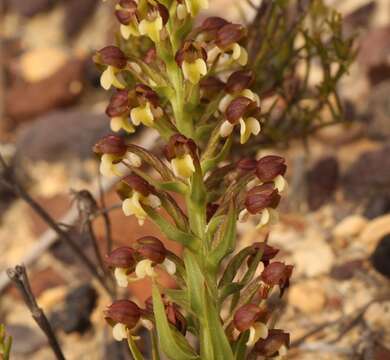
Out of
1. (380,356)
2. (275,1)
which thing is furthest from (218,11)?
(380,356)

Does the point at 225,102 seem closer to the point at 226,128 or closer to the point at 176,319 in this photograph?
the point at 226,128

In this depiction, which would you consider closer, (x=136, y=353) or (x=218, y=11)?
(x=136, y=353)

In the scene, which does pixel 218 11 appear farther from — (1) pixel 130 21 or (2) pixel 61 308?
(1) pixel 130 21

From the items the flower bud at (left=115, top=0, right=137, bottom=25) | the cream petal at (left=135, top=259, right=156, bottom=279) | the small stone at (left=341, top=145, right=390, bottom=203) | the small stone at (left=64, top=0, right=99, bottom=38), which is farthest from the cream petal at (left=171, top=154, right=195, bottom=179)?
the small stone at (left=64, top=0, right=99, bottom=38)

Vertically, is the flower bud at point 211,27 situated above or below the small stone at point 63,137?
above

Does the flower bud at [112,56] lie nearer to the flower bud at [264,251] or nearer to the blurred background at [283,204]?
the flower bud at [264,251]

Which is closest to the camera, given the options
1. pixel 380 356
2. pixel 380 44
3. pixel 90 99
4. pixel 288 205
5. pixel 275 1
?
pixel 380 356

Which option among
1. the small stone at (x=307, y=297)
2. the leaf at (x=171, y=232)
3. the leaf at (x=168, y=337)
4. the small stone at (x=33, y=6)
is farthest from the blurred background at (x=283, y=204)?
the leaf at (x=168, y=337)

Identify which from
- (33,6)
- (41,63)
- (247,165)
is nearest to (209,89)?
(247,165)
